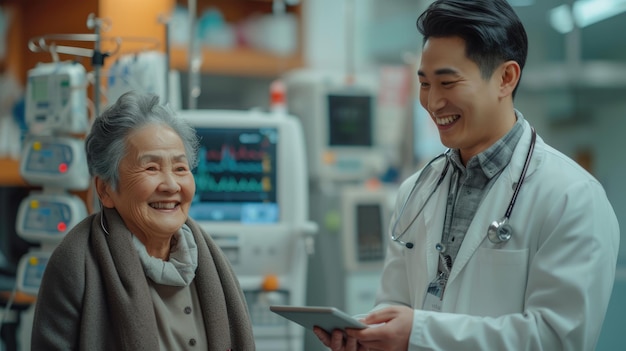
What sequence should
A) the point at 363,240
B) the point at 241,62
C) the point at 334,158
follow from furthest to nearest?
1. the point at 241,62
2. the point at 334,158
3. the point at 363,240

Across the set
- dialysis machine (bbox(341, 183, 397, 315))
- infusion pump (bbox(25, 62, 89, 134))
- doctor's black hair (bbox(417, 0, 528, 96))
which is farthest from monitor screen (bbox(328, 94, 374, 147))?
doctor's black hair (bbox(417, 0, 528, 96))

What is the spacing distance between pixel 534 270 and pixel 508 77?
43 centimetres

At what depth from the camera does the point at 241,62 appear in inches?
227

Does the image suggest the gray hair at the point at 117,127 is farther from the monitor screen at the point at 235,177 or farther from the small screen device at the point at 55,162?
the monitor screen at the point at 235,177

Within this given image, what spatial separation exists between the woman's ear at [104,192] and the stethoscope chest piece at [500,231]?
0.85 meters

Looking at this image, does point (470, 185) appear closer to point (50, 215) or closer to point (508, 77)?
point (508, 77)

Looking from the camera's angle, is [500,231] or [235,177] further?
[235,177]

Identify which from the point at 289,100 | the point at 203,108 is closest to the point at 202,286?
the point at 289,100

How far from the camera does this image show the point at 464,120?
188 centimetres

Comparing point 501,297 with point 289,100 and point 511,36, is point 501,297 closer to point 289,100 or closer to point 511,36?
point 511,36

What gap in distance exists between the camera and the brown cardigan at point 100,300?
176 cm

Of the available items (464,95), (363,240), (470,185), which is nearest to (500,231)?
(470,185)

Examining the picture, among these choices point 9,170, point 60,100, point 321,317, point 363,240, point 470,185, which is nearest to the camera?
point 321,317

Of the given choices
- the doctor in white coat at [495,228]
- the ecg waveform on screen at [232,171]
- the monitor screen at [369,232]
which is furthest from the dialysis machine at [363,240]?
the doctor in white coat at [495,228]
